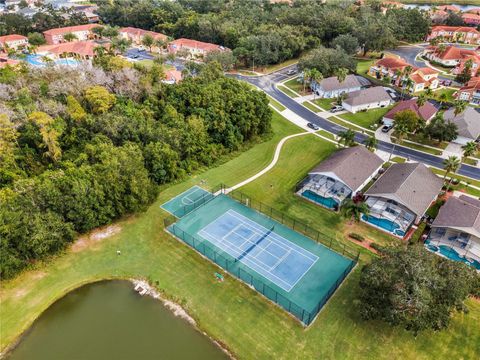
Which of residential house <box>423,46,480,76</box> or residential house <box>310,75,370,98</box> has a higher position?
residential house <box>423,46,480,76</box>

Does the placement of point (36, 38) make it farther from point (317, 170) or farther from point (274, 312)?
point (274, 312)

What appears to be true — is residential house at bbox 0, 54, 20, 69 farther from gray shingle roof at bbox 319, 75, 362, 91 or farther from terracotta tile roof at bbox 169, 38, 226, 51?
gray shingle roof at bbox 319, 75, 362, 91

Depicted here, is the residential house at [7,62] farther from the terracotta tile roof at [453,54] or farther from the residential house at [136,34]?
the terracotta tile roof at [453,54]

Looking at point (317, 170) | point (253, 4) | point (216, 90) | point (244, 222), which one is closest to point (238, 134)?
point (216, 90)

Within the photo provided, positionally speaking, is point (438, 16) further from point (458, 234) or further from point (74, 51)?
point (74, 51)

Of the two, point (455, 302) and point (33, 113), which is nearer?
point (455, 302)

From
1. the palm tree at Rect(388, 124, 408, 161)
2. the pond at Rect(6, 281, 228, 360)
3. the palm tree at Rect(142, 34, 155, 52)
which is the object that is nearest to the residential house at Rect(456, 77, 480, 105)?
the palm tree at Rect(388, 124, 408, 161)

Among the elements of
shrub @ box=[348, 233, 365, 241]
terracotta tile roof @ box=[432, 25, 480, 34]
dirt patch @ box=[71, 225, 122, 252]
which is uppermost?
terracotta tile roof @ box=[432, 25, 480, 34]
